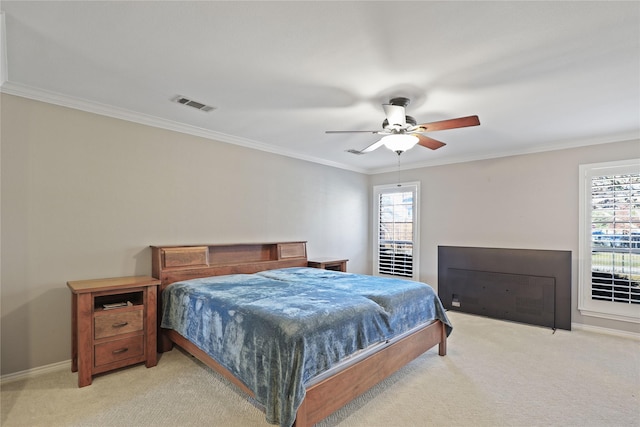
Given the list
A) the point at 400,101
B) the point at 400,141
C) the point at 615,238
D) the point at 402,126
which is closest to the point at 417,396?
the point at 400,141

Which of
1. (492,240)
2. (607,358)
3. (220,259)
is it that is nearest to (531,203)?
(492,240)

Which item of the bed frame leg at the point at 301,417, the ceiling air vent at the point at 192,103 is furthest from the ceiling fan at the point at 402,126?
the bed frame leg at the point at 301,417

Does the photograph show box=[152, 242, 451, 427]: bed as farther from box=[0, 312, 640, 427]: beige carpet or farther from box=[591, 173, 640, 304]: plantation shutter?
box=[591, 173, 640, 304]: plantation shutter

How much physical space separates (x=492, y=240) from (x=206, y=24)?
16.0ft

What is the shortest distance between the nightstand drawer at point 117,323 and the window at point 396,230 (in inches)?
178

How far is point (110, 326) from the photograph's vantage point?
283 cm

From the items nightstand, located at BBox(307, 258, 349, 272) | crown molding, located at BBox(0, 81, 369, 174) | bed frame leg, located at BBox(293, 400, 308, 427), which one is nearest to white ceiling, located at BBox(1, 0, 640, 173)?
crown molding, located at BBox(0, 81, 369, 174)

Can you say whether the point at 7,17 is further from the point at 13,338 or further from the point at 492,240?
the point at 492,240

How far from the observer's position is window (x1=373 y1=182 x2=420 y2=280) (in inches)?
233

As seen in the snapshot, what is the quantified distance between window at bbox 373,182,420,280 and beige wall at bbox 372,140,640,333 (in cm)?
16

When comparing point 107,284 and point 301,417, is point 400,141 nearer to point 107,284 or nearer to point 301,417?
point 301,417

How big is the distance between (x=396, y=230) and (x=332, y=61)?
4.41 meters

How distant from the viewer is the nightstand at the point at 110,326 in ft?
8.77

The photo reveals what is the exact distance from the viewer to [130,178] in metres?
3.46
